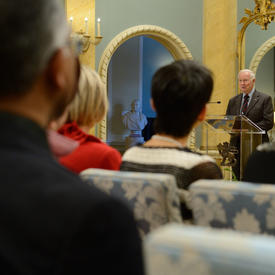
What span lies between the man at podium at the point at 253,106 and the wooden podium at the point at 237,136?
0.82m

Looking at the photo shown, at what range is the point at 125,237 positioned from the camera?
510 millimetres

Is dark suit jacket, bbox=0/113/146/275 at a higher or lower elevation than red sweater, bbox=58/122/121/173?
higher

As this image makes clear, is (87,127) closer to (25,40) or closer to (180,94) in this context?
(180,94)

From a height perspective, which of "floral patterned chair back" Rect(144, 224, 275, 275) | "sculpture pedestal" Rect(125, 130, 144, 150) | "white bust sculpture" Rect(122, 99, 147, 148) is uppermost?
"floral patterned chair back" Rect(144, 224, 275, 275)

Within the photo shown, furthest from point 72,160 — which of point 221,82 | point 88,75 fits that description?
point 221,82

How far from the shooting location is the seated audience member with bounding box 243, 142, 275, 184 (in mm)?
1586

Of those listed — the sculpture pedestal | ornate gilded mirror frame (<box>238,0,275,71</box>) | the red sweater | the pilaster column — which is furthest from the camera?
the sculpture pedestal

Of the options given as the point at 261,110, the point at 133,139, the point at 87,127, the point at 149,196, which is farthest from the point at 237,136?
the point at 133,139

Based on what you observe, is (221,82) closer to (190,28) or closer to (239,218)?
(190,28)

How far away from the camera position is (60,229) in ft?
1.61

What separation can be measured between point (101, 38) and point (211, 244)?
6.80 metres

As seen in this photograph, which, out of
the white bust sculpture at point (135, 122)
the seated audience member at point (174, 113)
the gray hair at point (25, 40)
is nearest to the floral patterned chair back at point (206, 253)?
the gray hair at point (25, 40)

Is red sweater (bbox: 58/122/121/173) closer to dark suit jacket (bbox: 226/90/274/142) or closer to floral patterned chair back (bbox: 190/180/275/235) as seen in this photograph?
floral patterned chair back (bbox: 190/180/275/235)

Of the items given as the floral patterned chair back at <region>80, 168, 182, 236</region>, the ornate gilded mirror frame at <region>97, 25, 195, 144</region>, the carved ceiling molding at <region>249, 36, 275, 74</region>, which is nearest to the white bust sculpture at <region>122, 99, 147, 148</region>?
the ornate gilded mirror frame at <region>97, 25, 195, 144</region>
